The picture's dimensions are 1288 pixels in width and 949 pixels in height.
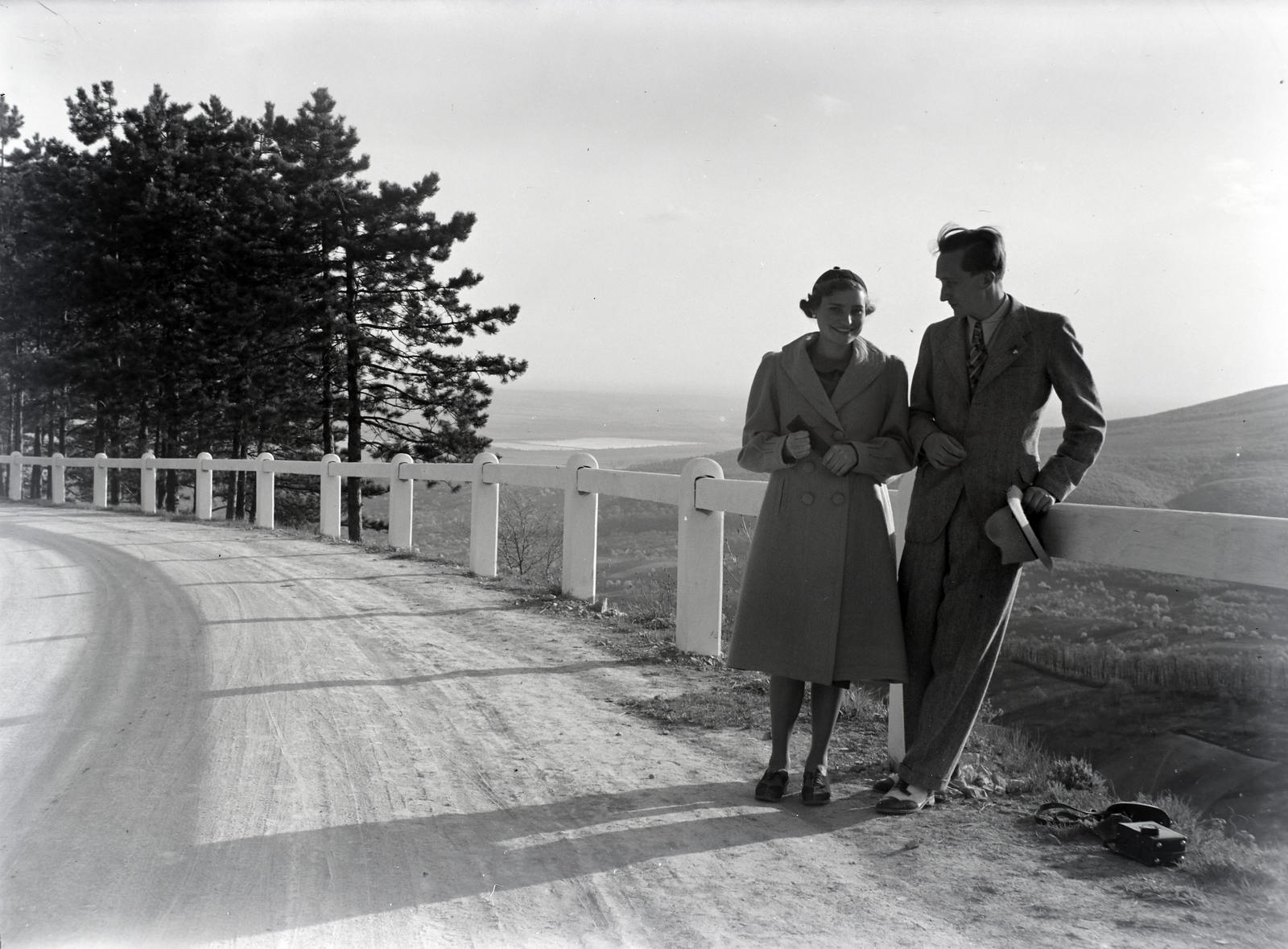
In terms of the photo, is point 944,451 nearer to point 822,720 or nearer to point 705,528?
point 822,720

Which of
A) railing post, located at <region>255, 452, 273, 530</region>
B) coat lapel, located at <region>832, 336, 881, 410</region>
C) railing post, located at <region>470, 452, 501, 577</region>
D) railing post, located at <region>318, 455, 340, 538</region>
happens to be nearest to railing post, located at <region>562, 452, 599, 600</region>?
railing post, located at <region>470, 452, 501, 577</region>

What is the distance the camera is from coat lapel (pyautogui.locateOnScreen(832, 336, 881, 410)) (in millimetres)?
3561

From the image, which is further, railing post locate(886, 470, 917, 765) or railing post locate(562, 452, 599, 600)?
railing post locate(562, 452, 599, 600)

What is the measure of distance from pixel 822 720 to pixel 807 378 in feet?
4.20

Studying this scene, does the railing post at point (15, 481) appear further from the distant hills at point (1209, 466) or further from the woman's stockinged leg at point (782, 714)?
the woman's stockinged leg at point (782, 714)

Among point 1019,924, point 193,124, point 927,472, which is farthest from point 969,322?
point 193,124

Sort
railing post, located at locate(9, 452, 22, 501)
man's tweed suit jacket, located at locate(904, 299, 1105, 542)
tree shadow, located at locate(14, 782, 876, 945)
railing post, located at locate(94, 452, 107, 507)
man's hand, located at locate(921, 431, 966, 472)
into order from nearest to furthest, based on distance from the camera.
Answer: tree shadow, located at locate(14, 782, 876, 945), man's tweed suit jacket, located at locate(904, 299, 1105, 542), man's hand, located at locate(921, 431, 966, 472), railing post, located at locate(94, 452, 107, 507), railing post, located at locate(9, 452, 22, 501)

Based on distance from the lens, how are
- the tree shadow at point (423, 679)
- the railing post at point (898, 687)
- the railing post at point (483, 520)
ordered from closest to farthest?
the railing post at point (898, 687) → the tree shadow at point (423, 679) → the railing post at point (483, 520)

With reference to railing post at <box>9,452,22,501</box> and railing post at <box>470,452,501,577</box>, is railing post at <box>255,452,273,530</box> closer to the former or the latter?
railing post at <box>470,452,501,577</box>

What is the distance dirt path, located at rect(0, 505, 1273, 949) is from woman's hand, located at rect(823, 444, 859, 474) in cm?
125

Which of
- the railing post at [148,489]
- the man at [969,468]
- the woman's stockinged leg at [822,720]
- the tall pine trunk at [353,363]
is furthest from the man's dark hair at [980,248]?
the tall pine trunk at [353,363]

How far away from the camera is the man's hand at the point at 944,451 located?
341 centimetres

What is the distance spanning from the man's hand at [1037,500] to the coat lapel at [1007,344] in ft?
1.33

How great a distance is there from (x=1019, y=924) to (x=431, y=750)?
7.97ft
